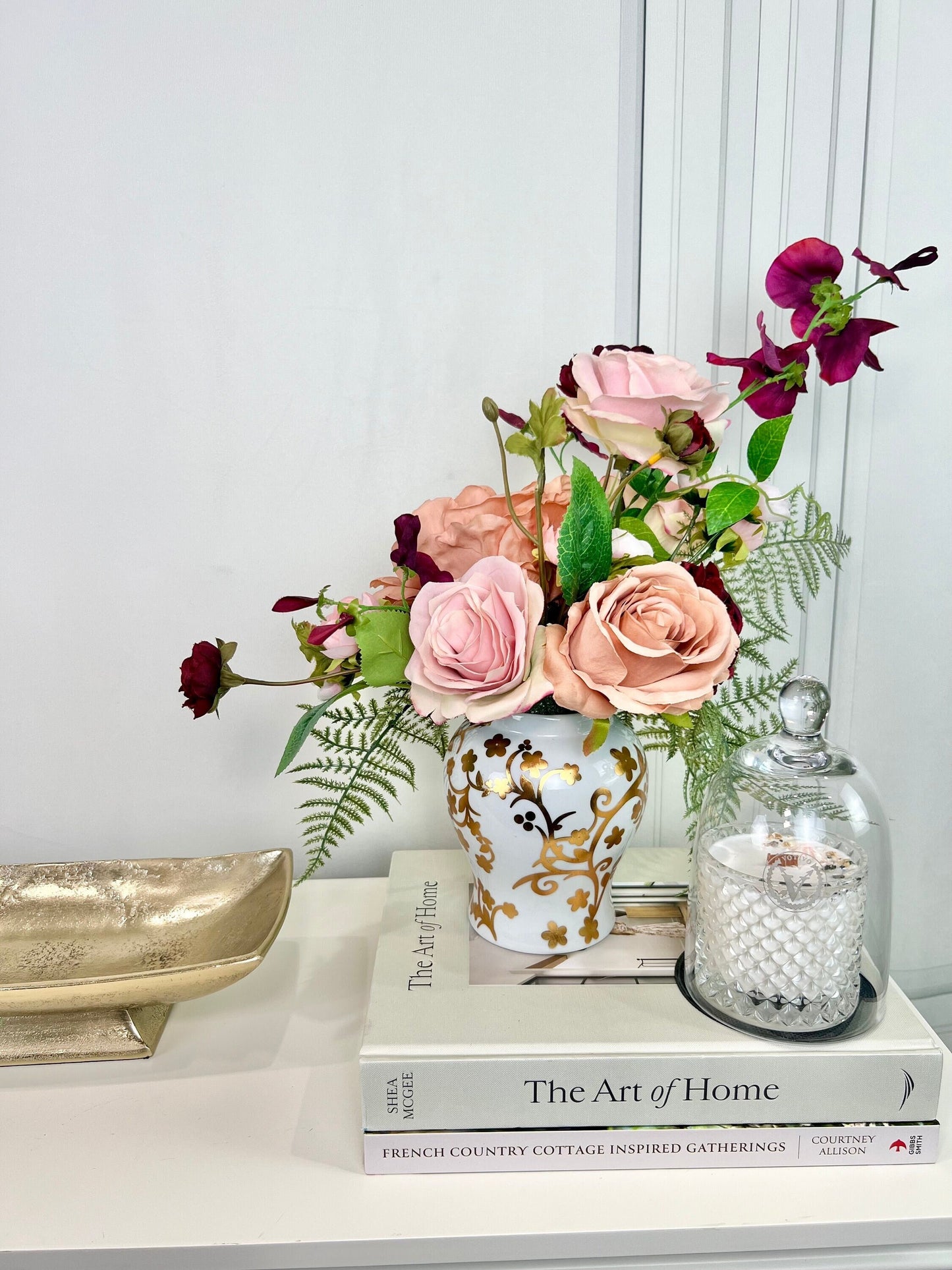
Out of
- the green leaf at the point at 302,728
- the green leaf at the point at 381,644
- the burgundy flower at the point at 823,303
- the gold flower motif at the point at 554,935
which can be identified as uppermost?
the burgundy flower at the point at 823,303

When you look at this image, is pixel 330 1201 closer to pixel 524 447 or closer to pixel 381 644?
pixel 381 644

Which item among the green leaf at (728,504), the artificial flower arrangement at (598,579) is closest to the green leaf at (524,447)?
the artificial flower arrangement at (598,579)

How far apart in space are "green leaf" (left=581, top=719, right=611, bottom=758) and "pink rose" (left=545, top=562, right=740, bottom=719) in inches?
0.8

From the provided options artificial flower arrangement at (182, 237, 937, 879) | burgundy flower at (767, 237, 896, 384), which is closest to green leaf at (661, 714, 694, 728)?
artificial flower arrangement at (182, 237, 937, 879)

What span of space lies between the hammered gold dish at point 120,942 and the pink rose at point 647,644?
0.30m

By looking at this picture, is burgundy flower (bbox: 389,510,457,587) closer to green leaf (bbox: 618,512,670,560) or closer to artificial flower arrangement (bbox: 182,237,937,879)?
artificial flower arrangement (bbox: 182,237,937,879)

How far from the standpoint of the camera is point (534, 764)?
59 centimetres

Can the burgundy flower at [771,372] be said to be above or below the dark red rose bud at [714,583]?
above

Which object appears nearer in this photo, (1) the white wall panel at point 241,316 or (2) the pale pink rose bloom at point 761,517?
(2) the pale pink rose bloom at point 761,517

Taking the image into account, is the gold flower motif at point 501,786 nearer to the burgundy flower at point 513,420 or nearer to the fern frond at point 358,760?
the fern frond at point 358,760

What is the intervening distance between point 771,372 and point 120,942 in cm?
68

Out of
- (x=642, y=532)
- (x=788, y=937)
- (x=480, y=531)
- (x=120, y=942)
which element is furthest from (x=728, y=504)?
(x=120, y=942)

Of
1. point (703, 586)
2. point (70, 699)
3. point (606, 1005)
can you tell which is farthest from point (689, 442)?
point (70, 699)

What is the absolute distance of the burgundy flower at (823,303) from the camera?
0.67 m
